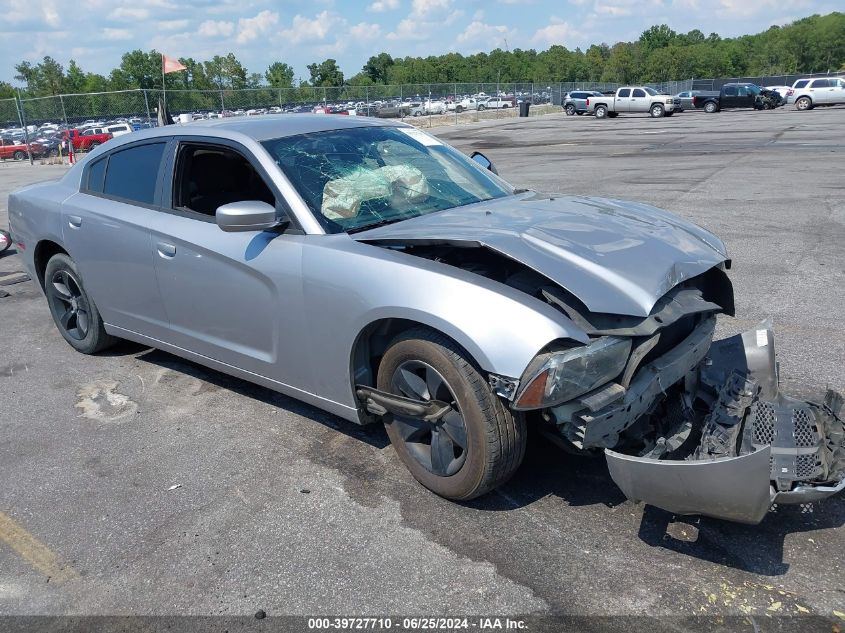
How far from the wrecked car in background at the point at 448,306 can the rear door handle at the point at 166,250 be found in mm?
12

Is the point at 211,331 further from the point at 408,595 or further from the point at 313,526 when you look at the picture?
the point at 408,595

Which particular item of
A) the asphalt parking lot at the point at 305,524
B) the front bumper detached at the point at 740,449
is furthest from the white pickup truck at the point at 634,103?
the front bumper detached at the point at 740,449

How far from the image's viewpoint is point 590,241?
320 centimetres

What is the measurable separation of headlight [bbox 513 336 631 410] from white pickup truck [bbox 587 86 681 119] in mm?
43514

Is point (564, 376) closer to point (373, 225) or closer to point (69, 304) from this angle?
point (373, 225)

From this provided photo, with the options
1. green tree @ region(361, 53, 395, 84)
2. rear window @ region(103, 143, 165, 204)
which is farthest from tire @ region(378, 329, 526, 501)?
green tree @ region(361, 53, 395, 84)

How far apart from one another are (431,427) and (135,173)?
9.00ft

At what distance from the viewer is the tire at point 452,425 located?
292 cm

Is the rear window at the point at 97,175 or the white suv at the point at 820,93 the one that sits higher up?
the rear window at the point at 97,175

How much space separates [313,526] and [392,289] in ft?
3.70

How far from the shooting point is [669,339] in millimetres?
3244

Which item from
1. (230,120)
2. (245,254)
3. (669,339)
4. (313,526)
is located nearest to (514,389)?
(669,339)

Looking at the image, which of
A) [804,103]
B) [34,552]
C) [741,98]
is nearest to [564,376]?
[34,552]

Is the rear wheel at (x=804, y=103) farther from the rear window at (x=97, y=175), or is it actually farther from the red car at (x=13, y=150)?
the rear window at (x=97, y=175)
